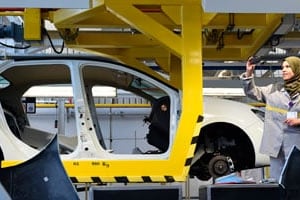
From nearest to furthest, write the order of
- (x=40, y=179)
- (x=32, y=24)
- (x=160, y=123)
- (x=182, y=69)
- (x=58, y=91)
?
1. (x=40, y=179)
2. (x=182, y=69)
3. (x=160, y=123)
4. (x=32, y=24)
5. (x=58, y=91)

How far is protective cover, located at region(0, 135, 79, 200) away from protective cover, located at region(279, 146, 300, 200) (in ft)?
4.11

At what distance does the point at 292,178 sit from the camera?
3266mm

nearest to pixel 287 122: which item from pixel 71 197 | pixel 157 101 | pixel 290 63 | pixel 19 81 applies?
pixel 290 63

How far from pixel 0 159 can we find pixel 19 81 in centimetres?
111

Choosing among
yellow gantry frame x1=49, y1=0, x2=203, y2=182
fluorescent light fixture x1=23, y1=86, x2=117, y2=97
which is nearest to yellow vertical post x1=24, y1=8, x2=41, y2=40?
fluorescent light fixture x1=23, y1=86, x2=117, y2=97

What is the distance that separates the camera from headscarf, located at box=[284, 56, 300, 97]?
15.7 feet

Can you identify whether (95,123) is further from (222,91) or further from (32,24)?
(222,91)

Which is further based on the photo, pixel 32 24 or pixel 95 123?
pixel 32 24

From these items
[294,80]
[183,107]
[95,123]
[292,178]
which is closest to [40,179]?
[292,178]

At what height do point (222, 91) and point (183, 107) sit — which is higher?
point (222, 91)

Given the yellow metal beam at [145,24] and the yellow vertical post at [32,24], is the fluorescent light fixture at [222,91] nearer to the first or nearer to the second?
the yellow metal beam at [145,24]

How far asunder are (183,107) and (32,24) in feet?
6.61

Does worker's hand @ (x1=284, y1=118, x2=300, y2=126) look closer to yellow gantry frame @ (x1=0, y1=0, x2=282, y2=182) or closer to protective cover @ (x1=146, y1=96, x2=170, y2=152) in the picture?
yellow gantry frame @ (x1=0, y1=0, x2=282, y2=182)

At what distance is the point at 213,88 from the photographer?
8422 millimetres
